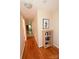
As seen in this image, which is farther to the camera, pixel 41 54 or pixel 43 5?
pixel 43 5

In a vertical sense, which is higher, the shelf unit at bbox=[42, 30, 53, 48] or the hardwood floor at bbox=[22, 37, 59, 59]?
the shelf unit at bbox=[42, 30, 53, 48]

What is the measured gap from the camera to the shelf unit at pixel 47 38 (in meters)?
4.98

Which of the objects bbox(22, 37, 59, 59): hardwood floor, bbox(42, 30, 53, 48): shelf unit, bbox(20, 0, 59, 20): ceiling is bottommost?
bbox(22, 37, 59, 59): hardwood floor

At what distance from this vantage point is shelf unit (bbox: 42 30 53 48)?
498 centimetres

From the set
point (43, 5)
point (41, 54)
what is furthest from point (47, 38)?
point (43, 5)

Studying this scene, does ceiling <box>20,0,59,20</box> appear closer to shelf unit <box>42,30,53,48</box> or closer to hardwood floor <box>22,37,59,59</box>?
shelf unit <box>42,30,53,48</box>

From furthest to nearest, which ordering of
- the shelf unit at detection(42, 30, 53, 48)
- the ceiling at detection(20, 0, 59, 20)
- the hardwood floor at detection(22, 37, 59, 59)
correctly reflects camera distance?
the shelf unit at detection(42, 30, 53, 48) < the ceiling at detection(20, 0, 59, 20) < the hardwood floor at detection(22, 37, 59, 59)

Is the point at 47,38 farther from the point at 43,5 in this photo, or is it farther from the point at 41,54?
the point at 43,5

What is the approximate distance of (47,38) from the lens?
5242 millimetres

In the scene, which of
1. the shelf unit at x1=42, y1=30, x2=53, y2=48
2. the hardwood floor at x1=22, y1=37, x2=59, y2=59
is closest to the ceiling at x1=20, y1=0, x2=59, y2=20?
the shelf unit at x1=42, y1=30, x2=53, y2=48
